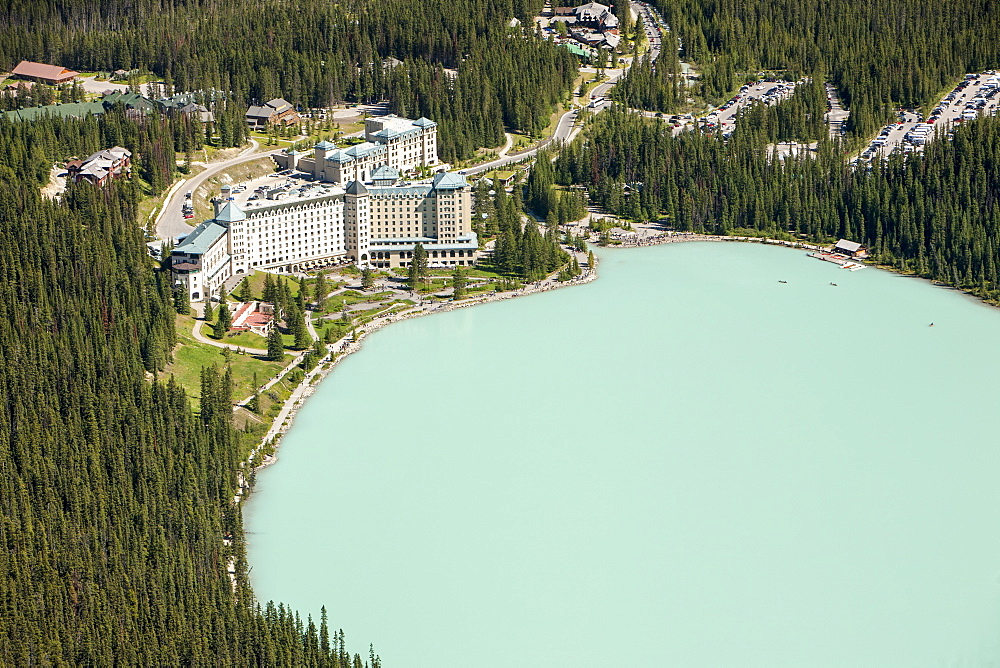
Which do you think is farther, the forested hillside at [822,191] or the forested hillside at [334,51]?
the forested hillside at [334,51]

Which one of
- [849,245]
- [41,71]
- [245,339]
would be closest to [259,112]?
[41,71]

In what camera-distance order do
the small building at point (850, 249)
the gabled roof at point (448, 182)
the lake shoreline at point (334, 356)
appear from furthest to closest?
the small building at point (850, 249), the gabled roof at point (448, 182), the lake shoreline at point (334, 356)

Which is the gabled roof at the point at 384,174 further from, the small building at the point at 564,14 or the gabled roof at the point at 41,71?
the small building at the point at 564,14

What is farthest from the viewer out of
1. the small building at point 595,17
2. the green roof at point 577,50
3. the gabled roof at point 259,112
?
the small building at point 595,17

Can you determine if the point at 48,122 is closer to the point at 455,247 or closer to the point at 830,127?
the point at 455,247

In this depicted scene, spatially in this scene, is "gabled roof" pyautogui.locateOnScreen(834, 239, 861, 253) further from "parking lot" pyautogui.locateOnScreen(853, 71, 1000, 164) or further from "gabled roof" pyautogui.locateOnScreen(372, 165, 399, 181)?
"gabled roof" pyautogui.locateOnScreen(372, 165, 399, 181)

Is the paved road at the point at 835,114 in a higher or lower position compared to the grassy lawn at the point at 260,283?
higher

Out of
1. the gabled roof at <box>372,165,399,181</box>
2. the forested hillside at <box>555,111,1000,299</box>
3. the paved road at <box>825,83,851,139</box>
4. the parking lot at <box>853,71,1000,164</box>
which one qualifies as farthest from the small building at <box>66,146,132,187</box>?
the paved road at <box>825,83,851,139</box>

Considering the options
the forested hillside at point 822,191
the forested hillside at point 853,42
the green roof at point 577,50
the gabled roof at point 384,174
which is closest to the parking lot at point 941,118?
the forested hillside at point 853,42
